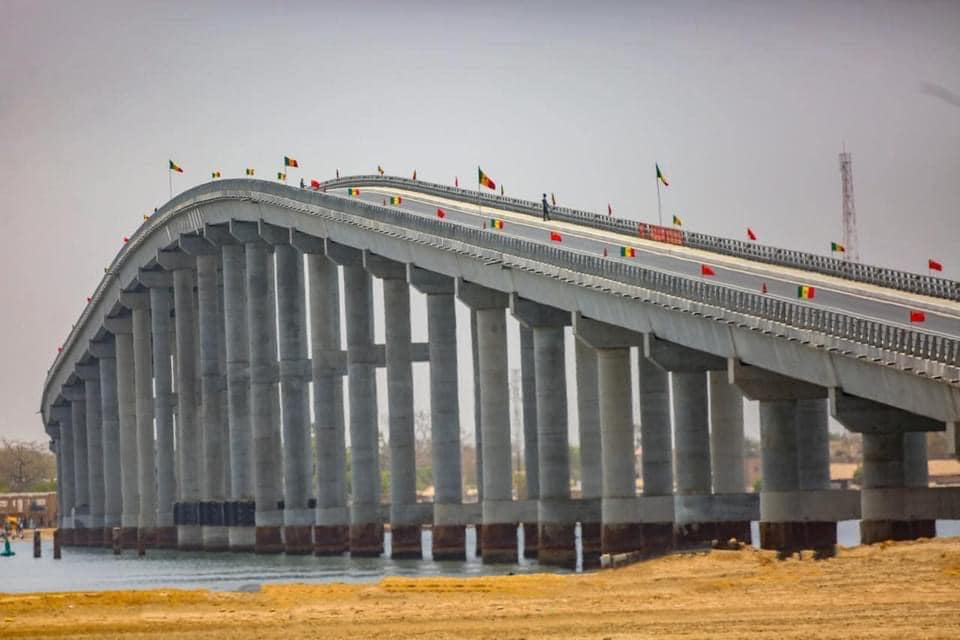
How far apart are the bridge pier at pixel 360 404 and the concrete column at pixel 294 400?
647cm

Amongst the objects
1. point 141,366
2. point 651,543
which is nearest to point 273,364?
point 141,366

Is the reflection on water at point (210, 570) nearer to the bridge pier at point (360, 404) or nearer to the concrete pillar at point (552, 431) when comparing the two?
the concrete pillar at point (552, 431)

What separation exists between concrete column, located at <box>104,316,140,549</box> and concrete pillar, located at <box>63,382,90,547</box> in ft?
51.1

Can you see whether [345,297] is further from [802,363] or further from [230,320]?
[802,363]

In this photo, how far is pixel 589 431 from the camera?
96438mm

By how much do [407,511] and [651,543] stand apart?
2781 centimetres

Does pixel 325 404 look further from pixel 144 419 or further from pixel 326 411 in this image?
pixel 144 419

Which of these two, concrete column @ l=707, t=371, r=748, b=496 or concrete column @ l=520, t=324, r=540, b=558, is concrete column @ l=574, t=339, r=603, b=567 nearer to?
concrete column @ l=707, t=371, r=748, b=496

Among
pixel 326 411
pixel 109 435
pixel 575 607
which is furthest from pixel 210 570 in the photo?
pixel 109 435

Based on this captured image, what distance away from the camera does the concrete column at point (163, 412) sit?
14775 centimetres

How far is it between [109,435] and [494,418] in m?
75.2

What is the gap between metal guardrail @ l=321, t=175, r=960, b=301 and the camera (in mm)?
82625

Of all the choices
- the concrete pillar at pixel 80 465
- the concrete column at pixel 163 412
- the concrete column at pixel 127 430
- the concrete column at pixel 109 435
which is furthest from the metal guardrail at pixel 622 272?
the concrete pillar at pixel 80 465

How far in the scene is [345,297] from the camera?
119 metres
